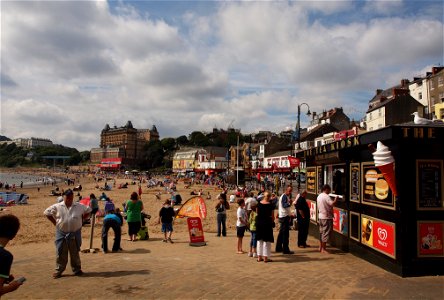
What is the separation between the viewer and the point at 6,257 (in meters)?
3.24

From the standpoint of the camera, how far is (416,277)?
6656 mm

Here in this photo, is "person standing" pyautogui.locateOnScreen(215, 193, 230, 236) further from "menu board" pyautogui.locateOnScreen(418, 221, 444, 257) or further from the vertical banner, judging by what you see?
"menu board" pyautogui.locateOnScreen(418, 221, 444, 257)

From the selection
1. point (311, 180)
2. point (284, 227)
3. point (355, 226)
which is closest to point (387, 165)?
point (355, 226)

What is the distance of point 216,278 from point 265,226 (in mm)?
1801

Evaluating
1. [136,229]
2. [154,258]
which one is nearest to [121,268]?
[154,258]

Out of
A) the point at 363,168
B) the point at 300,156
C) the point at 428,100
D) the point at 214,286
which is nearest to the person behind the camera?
the point at 214,286

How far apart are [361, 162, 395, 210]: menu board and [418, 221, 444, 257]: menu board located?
68cm

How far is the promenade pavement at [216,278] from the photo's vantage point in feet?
19.2

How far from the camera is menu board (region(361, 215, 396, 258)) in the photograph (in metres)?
7.05

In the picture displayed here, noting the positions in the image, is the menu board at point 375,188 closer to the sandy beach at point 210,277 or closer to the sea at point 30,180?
the sandy beach at point 210,277

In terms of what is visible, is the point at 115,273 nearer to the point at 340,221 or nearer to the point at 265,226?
the point at 265,226

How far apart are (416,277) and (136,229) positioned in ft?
27.2

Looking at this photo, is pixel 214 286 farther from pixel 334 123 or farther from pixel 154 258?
pixel 334 123

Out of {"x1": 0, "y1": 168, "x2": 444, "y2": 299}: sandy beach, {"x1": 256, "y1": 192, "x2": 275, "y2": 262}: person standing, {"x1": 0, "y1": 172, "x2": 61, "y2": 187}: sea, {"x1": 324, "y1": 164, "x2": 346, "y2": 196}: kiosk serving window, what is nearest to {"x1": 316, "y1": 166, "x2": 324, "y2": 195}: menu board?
{"x1": 324, "y1": 164, "x2": 346, "y2": 196}: kiosk serving window
